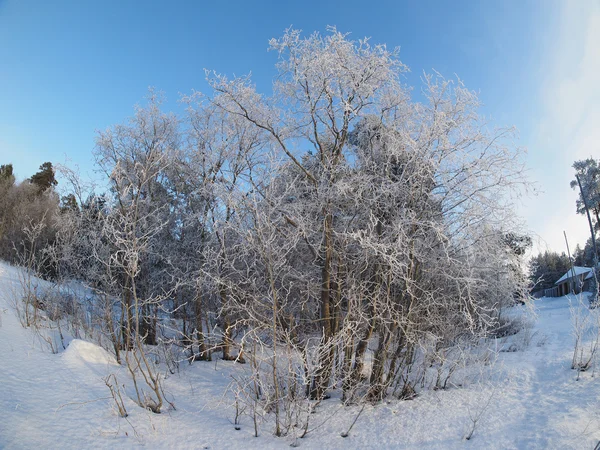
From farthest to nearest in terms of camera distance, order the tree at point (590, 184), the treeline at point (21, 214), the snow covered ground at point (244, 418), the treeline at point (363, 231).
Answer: the tree at point (590, 184) → the treeline at point (21, 214) → the treeline at point (363, 231) → the snow covered ground at point (244, 418)

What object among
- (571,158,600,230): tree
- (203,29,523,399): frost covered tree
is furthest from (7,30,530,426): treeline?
(571,158,600,230): tree

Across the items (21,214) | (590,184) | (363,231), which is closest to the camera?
(363,231)

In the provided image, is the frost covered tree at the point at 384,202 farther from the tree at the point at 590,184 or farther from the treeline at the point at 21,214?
the tree at the point at 590,184

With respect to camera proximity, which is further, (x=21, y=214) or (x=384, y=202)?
(x=21, y=214)

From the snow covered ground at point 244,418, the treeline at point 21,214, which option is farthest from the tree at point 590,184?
the treeline at point 21,214

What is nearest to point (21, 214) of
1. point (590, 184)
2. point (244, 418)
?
point (244, 418)

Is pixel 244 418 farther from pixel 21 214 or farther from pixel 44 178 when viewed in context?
pixel 44 178

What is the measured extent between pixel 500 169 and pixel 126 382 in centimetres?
900

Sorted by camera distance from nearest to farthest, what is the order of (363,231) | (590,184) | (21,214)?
(363,231), (21,214), (590,184)

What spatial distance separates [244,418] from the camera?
21.3 ft

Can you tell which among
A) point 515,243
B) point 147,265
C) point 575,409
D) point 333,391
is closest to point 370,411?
point 333,391

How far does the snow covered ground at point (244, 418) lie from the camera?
17.1 ft

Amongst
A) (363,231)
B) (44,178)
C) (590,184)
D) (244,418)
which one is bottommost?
(244,418)

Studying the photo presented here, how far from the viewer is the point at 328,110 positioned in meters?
7.89
